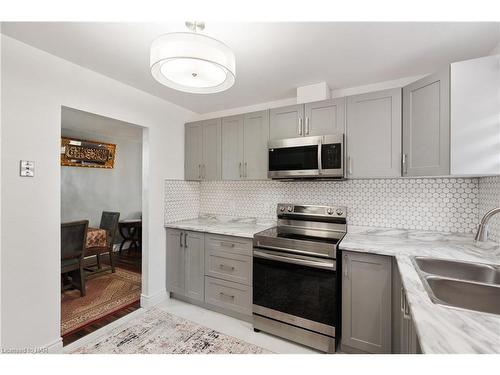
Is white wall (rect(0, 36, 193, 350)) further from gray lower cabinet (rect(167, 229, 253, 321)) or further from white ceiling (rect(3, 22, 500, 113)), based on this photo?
gray lower cabinet (rect(167, 229, 253, 321))

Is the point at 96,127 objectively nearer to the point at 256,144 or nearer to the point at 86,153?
the point at 86,153

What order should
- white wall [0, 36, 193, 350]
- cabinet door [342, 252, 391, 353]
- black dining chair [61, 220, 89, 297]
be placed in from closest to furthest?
white wall [0, 36, 193, 350]
cabinet door [342, 252, 391, 353]
black dining chair [61, 220, 89, 297]

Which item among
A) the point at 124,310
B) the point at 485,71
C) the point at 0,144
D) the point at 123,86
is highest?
the point at 123,86

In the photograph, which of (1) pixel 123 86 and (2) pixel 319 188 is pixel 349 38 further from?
(1) pixel 123 86

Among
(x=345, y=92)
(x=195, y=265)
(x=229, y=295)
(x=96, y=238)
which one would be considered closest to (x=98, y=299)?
(x=96, y=238)

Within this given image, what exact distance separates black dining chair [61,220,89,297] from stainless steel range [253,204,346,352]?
2.11 m

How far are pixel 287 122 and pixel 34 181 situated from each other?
2.16 m

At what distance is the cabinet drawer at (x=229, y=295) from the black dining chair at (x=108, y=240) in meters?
1.93

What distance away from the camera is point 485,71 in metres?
1.44

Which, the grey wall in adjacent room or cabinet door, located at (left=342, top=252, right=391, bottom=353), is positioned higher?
the grey wall in adjacent room

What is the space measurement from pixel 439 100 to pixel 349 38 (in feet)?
2.47

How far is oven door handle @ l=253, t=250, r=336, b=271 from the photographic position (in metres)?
1.83

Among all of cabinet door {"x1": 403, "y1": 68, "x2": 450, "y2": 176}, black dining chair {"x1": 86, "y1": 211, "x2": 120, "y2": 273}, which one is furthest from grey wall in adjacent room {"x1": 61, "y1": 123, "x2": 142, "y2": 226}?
cabinet door {"x1": 403, "y1": 68, "x2": 450, "y2": 176}
